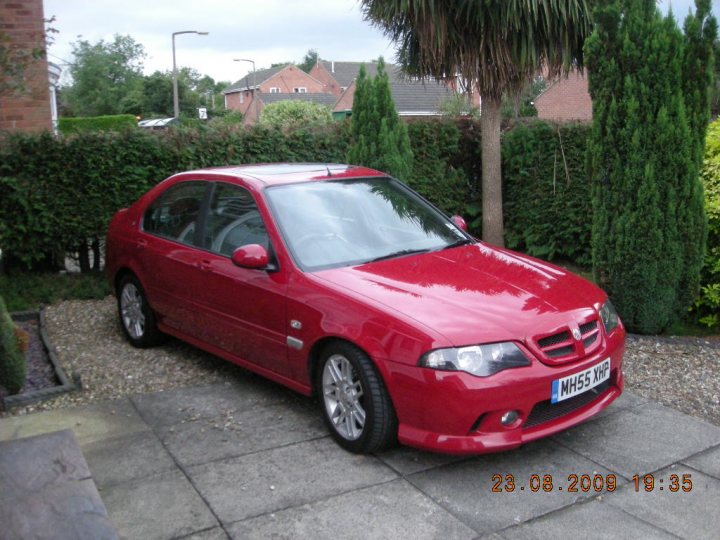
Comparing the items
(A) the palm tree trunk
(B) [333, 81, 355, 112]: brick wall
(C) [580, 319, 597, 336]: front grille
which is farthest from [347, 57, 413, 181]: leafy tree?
(B) [333, 81, 355, 112]: brick wall

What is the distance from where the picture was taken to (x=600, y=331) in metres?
4.34

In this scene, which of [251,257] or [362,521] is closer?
[362,521]

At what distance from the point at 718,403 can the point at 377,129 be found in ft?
18.1

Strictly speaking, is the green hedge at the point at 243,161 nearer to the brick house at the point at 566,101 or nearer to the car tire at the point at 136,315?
the car tire at the point at 136,315

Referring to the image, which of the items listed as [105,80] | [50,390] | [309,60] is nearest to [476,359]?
[50,390]

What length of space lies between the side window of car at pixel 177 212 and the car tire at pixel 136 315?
1.81 ft

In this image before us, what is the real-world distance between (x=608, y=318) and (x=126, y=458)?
3010mm

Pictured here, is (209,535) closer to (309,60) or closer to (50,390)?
(50,390)

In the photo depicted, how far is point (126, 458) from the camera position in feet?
14.1

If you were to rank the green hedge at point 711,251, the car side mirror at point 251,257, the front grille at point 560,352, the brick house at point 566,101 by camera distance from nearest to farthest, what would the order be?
the front grille at point 560,352
the car side mirror at point 251,257
the green hedge at point 711,251
the brick house at point 566,101

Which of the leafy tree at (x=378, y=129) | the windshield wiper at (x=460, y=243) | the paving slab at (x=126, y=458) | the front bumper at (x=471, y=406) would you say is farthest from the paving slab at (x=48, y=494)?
the leafy tree at (x=378, y=129)

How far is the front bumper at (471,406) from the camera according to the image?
3721 mm

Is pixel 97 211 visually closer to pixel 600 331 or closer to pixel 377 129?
pixel 377 129

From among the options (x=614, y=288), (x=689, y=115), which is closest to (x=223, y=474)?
(x=614, y=288)
